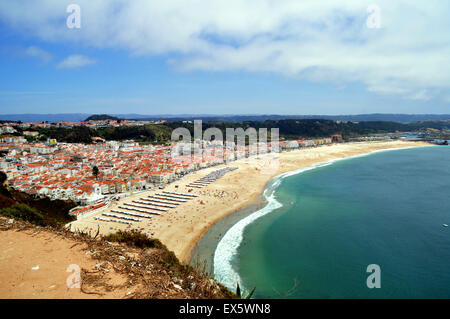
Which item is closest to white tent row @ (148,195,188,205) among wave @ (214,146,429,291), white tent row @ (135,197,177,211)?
white tent row @ (135,197,177,211)

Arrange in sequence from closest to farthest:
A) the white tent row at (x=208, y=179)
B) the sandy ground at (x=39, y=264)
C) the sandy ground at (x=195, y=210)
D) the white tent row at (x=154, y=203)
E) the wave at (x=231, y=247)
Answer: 1. the sandy ground at (x=39, y=264)
2. the wave at (x=231, y=247)
3. the sandy ground at (x=195, y=210)
4. the white tent row at (x=154, y=203)
5. the white tent row at (x=208, y=179)

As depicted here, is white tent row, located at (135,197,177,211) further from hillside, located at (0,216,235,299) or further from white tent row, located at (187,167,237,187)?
hillside, located at (0,216,235,299)

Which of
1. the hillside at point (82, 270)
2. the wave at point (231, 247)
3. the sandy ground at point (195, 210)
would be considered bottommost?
the wave at point (231, 247)

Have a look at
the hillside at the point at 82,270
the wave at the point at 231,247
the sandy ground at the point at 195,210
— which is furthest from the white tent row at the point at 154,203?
the hillside at the point at 82,270

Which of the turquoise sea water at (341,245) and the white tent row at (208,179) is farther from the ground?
the white tent row at (208,179)

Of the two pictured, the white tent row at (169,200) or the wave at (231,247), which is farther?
the white tent row at (169,200)

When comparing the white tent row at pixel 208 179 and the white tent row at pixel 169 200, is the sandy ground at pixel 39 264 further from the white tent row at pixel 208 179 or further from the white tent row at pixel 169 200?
the white tent row at pixel 208 179

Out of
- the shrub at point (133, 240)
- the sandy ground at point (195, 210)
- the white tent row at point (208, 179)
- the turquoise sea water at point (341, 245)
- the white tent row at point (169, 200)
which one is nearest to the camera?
the shrub at point (133, 240)
